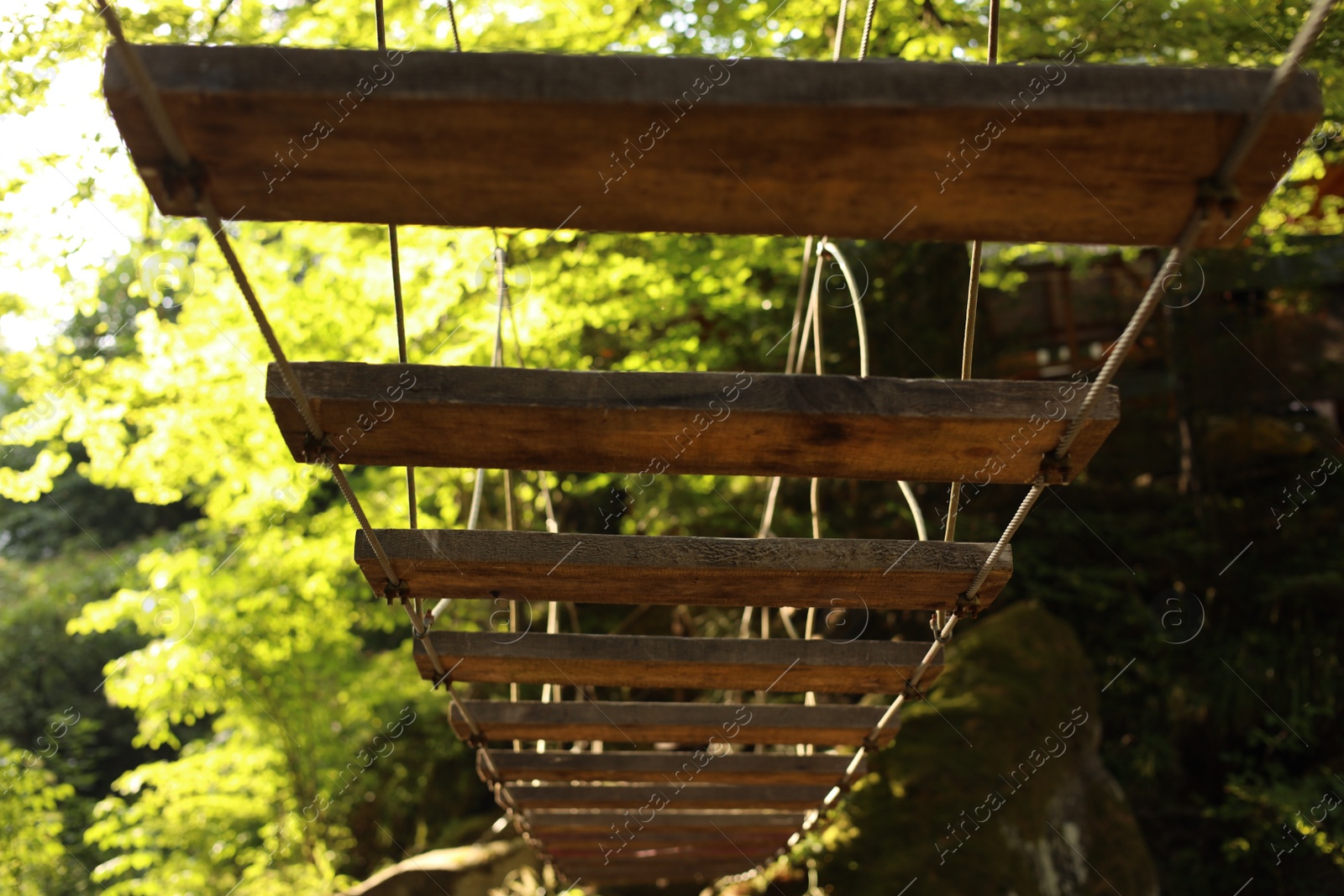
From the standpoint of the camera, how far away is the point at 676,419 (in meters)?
1.23

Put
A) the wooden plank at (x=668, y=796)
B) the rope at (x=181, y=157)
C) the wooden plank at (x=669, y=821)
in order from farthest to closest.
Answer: the wooden plank at (x=669, y=821) < the wooden plank at (x=668, y=796) < the rope at (x=181, y=157)

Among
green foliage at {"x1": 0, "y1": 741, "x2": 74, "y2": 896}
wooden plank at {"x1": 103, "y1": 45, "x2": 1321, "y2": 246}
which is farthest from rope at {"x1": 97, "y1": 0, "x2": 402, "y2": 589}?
green foliage at {"x1": 0, "y1": 741, "x2": 74, "y2": 896}

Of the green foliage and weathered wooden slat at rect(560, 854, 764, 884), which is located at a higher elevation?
the green foliage

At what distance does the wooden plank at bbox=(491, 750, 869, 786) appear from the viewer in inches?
96.0

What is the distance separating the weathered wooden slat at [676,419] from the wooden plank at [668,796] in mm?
1623

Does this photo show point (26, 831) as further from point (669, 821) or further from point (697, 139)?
point (697, 139)

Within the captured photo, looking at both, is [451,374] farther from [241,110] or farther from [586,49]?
[586,49]

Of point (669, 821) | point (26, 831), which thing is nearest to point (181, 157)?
point (669, 821)

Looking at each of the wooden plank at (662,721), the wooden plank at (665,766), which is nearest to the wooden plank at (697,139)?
the wooden plank at (662,721)

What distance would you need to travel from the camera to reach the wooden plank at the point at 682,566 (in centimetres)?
157

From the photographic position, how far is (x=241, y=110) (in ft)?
2.84

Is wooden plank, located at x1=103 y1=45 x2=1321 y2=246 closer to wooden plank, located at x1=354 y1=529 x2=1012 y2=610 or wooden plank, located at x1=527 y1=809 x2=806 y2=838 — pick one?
wooden plank, located at x1=354 y1=529 x2=1012 y2=610
